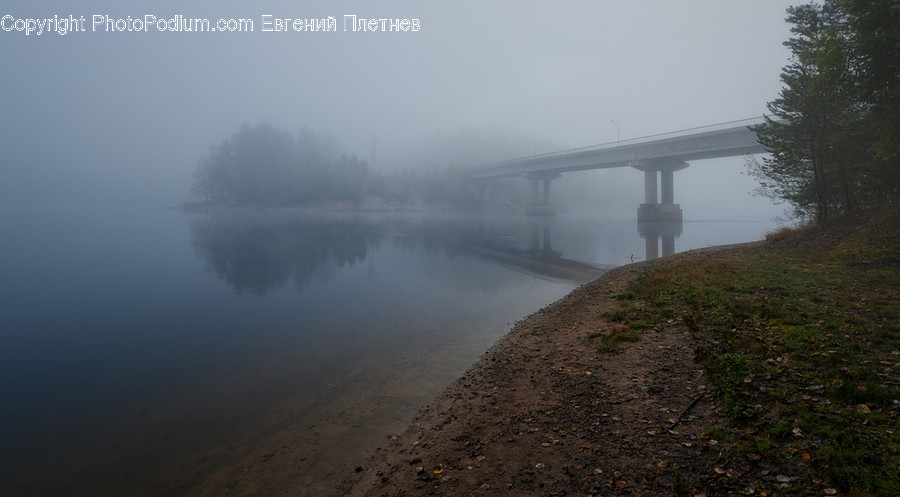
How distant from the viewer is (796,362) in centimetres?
760

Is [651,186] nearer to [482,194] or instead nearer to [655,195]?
[655,195]

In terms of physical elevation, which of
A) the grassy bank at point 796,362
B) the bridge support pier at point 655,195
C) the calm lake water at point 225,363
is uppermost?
the bridge support pier at point 655,195

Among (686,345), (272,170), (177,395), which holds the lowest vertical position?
(177,395)

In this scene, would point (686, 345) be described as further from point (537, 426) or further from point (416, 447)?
point (416, 447)

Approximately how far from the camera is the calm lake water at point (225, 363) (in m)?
7.50

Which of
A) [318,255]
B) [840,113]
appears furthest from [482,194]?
[840,113]

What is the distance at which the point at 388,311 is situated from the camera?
736 inches

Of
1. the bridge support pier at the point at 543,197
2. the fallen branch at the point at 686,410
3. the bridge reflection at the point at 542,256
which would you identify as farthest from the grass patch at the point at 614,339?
the bridge support pier at the point at 543,197

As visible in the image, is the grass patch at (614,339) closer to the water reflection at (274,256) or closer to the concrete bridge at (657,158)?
the water reflection at (274,256)

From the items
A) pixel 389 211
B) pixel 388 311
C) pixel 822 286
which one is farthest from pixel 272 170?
pixel 822 286

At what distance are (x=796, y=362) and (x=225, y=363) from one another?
13912mm

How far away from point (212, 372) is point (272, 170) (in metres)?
140

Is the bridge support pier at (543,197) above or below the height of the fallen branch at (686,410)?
above

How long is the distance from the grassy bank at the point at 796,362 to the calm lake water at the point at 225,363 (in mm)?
5708
